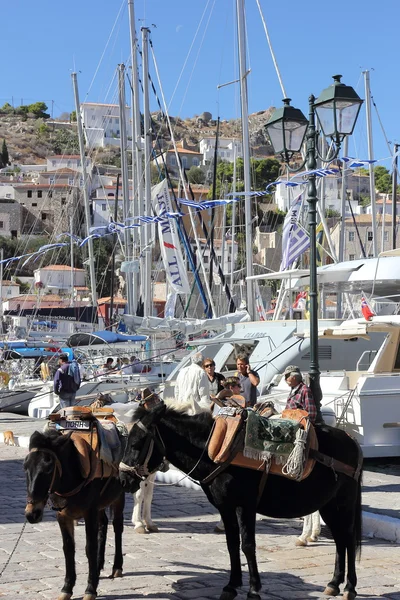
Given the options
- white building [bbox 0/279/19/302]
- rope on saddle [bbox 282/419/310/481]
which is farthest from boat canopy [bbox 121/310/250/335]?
white building [bbox 0/279/19/302]

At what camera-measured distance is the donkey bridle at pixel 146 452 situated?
6762mm

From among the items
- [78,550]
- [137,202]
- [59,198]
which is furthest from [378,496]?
[59,198]

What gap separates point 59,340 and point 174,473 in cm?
2975

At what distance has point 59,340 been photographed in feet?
139

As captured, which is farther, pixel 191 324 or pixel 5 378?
pixel 5 378

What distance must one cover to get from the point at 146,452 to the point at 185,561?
195 cm

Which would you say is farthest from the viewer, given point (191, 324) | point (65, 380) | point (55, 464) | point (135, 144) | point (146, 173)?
point (135, 144)

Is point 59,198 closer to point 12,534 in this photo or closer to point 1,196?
point 1,196

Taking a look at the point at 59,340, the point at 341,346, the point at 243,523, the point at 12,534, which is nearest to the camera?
the point at 243,523

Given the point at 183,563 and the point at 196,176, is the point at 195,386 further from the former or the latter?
the point at 196,176

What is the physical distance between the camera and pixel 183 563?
8219 mm

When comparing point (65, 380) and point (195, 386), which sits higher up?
point (195, 386)

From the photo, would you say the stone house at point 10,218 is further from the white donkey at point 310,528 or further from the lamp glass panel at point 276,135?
the white donkey at point 310,528

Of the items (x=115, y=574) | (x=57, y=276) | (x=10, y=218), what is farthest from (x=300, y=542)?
(x=10, y=218)
